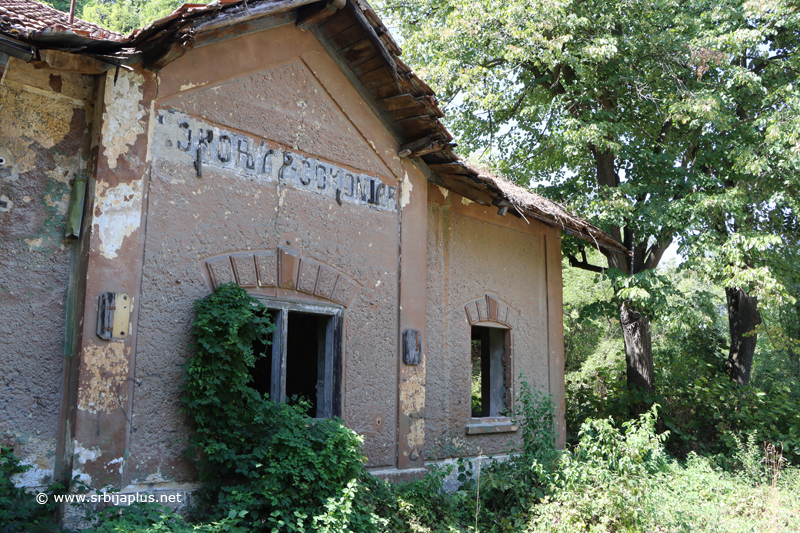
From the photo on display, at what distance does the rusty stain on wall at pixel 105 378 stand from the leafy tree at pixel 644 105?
8.17 meters

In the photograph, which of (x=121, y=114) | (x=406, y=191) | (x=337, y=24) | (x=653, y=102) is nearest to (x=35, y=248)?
(x=121, y=114)

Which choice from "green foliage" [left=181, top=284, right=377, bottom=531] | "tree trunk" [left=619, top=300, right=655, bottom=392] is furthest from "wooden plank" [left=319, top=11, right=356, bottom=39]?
"tree trunk" [left=619, top=300, right=655, bottom=392]

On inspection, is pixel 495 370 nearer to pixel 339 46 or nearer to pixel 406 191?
pixel 406 191

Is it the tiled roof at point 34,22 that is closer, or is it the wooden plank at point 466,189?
the tiled roof at point 34,22

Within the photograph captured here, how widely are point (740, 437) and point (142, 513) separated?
1052cm

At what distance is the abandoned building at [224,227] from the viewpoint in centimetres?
493

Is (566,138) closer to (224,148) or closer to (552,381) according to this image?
(552,381)

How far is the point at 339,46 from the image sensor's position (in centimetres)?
714

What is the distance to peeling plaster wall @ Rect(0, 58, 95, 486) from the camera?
4.78 metres

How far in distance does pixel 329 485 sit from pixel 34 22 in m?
4.48

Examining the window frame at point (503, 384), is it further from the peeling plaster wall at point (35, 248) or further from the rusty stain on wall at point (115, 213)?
the peeling plaster wall at point (35, 248)

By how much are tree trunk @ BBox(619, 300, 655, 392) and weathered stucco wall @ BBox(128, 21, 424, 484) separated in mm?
7158

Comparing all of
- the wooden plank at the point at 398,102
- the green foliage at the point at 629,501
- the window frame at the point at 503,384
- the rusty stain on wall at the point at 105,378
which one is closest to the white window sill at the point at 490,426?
the window frame at the point at 503,384

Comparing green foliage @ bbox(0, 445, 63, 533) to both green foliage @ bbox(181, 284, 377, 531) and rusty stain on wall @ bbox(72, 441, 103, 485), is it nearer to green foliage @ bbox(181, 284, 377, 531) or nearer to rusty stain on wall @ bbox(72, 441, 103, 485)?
rusty stain on wall @ bbox(72, 441, 103, 485)
